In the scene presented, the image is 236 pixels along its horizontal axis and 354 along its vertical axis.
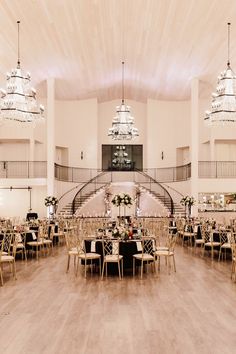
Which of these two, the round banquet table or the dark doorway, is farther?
the dark doorway

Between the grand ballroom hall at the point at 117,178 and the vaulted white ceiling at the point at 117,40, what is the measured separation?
6cm

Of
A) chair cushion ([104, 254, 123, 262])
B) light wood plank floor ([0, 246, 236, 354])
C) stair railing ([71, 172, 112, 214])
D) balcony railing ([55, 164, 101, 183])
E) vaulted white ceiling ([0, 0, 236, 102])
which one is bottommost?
light wood plank floor ([0, 246, 236, 354])

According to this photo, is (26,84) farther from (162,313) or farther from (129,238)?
(162,313)

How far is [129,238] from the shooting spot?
8062 mm

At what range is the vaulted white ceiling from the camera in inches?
424

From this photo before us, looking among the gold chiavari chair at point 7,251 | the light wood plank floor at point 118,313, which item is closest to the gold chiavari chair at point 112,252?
the light wood plank floor at point 118,313

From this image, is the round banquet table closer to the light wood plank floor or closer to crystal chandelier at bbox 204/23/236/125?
the light wood plank floor

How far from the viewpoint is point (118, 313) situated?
5.26 metres

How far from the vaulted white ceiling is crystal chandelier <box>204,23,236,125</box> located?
5.58ft

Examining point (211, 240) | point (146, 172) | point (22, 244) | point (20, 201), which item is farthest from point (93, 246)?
point (146, 172)

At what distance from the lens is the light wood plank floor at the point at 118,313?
13.8ft

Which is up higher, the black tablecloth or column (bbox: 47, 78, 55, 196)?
column (bbox: 47, 78, 55, 196)

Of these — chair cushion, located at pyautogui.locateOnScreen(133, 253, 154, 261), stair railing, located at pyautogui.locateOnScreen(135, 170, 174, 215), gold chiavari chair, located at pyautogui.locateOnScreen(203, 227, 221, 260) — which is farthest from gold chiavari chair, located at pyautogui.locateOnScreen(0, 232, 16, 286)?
stair railing, located at pyautogui.locateOnScreen(135, 170, 174, 215)

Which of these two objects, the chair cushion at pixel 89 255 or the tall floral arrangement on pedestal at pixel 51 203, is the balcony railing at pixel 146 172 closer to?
the tall floral arrangement on pedestal at pixel 51 203
